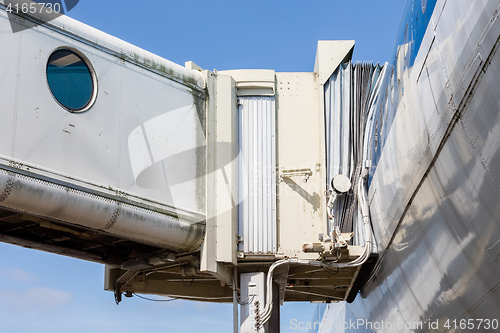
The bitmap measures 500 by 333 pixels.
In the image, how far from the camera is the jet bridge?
34.6 ft

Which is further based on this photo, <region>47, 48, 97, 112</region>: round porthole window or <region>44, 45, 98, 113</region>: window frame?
<region>47, 48, 97, 112</region>: round porthole window

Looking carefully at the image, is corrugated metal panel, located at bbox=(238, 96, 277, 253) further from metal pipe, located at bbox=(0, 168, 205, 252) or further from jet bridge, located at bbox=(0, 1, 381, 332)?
metal pipe, located at bbox=(0, 168, 205, 252)

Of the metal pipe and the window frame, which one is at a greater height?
the window frame

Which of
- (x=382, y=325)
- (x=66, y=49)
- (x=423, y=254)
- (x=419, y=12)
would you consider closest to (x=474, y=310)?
(x=423, y=254)

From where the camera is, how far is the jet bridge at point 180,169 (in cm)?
1054

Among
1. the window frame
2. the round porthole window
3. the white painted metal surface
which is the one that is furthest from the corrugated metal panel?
the round porthole window

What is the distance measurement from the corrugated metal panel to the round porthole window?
4394mm

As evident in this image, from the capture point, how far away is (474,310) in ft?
25.9

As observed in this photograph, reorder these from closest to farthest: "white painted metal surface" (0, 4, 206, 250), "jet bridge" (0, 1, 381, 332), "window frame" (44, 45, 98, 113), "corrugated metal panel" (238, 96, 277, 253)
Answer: "white painted metal surface" (0, 4, 206, 250) → "jet bridge" (0, 1, 381, 332) → "window frame" (44, 45, 98, 113) → "corrugated metal panel" (238, 96, 277, 253)

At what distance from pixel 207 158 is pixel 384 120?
169 inches

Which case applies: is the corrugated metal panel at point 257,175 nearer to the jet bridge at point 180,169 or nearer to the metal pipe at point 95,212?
the jet bridge at point 180,169

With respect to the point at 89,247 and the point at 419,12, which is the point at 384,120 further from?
the point at 89,247

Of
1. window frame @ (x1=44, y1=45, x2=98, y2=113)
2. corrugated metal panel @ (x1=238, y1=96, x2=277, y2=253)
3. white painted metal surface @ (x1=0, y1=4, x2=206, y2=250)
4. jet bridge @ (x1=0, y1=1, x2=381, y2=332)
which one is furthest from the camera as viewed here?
corrugated metal panel @ (x1=238, y1=96, x2=277, y2=253)

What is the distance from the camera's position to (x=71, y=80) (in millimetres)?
11281
